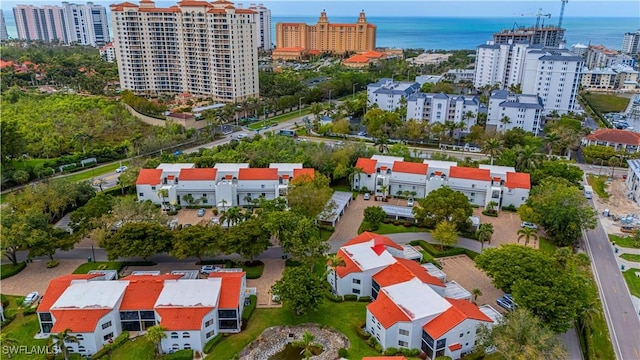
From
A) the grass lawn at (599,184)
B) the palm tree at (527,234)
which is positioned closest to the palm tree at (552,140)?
the grass lawn at (599,184)

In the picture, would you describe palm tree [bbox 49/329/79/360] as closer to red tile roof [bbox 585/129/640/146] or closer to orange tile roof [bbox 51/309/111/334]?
orange tile roof [bbox 51/309/111/334]

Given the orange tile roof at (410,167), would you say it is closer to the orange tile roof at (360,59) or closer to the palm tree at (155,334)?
the palm tree at (155,334)

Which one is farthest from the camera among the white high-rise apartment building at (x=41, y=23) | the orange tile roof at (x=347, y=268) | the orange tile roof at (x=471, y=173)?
the white high-rise apartment building at (x=41, y=23)

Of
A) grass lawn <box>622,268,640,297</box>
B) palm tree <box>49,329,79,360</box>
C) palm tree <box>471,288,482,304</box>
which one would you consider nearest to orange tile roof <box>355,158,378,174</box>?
palm tree <box>471,288,482,304</box>

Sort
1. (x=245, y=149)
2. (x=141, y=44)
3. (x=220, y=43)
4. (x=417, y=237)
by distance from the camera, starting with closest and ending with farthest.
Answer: (x=417, y=237) → (x=245, y=149) → (x=220, y=43) → (x=141, y=44)

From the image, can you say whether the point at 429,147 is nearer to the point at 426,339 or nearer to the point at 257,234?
the point at 257,234

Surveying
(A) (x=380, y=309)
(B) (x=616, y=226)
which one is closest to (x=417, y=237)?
(A) (x=380, y=309)
